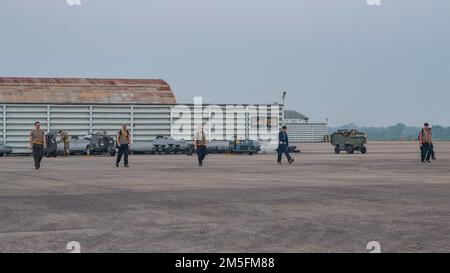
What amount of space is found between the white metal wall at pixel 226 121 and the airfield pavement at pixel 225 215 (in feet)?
82.1

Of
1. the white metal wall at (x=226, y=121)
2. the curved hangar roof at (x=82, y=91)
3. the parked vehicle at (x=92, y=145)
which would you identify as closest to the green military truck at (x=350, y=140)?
the white metal wall at (x=226, y=121)

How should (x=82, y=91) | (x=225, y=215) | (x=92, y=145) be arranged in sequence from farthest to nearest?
(x=82, y=91) → (x=92, y=145) → (x=225, y=215)

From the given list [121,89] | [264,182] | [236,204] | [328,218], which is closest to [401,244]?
[328,218]

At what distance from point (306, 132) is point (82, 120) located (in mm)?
65602

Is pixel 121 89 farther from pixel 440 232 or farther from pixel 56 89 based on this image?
pixel 440 232

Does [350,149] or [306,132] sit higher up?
[306,132]

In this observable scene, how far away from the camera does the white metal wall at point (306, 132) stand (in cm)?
10306

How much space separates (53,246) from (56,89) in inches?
1435

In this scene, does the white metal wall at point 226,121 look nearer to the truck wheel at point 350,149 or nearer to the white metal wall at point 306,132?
the truck wheel at point 350,149

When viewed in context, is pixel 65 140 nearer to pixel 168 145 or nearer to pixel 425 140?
pixel 168 145

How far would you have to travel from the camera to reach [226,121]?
1745 inches

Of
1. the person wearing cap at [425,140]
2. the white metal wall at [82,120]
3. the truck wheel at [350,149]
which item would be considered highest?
the white metal wall at [82,120]

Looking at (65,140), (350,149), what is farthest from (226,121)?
(65,140)

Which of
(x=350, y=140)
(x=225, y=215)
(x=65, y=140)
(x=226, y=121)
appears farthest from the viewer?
(x=226, y=121)
